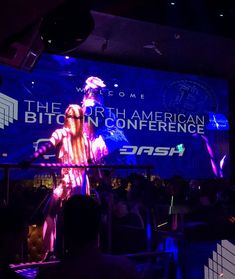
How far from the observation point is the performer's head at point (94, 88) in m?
6.68

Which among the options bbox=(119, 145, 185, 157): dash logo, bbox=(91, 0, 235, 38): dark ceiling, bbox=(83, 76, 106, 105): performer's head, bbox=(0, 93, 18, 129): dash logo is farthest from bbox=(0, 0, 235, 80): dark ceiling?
bbox=(119, 145, 185, 157): dash logo

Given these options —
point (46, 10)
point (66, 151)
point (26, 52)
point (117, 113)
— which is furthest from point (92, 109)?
point (46, 10)

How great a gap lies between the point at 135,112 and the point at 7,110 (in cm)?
215

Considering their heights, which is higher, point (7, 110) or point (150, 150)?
point (7, 110)

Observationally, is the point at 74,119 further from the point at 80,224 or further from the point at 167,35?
the point at 80,224

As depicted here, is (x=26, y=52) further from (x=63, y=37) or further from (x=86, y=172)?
(x=86, y=172)

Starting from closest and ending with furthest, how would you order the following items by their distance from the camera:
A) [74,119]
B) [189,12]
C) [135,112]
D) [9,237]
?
[9,237], [189,12], [74,119], [135,112]

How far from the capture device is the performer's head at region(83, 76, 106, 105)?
21.9 ft

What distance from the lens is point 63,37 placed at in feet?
8.82

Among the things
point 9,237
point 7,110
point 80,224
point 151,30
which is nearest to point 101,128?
point 7,110

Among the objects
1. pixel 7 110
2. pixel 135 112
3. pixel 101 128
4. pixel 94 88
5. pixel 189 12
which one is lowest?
pixel 101 128

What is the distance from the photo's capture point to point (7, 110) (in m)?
6.09

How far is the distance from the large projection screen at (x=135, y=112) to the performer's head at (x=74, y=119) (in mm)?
161

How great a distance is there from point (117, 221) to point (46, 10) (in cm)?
225
